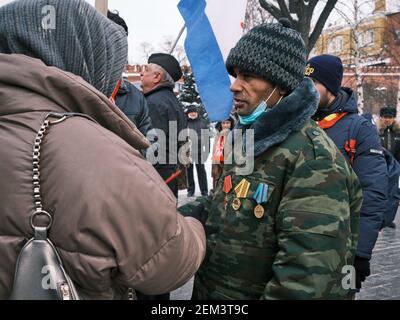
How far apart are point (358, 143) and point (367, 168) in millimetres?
180

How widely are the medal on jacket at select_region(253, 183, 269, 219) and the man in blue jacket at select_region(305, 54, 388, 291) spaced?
1233mm

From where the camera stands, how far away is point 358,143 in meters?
2.89

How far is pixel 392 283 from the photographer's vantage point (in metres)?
4.26

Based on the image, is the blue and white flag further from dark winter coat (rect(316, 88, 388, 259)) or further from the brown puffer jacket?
the brown puffer jacket

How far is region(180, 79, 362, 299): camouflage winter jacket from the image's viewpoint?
4.69 feet

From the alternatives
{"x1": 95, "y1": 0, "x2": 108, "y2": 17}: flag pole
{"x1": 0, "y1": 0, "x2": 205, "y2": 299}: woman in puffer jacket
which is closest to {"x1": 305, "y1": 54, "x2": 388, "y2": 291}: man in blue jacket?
{"x1": 95, "y1": 0, "x2": 108, "y2": 17}: flag pole

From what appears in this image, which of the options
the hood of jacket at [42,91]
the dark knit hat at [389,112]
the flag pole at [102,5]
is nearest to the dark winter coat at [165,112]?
the flag pole at [102,5]

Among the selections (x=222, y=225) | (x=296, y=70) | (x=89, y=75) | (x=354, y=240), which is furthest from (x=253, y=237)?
(x=89, y=75)

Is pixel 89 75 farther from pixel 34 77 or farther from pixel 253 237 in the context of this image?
pixel 253 237

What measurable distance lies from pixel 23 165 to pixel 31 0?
47 centimetres

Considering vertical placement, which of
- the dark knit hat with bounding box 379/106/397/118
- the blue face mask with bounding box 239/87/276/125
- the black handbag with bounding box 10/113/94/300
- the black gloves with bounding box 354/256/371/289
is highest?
the dark knit hat with bounding box 379/106/397/118

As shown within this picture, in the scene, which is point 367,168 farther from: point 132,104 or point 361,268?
point 132,104

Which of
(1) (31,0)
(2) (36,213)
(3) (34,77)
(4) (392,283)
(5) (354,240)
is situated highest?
(1) (31,0)

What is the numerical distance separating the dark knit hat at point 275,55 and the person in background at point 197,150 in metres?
7.20
